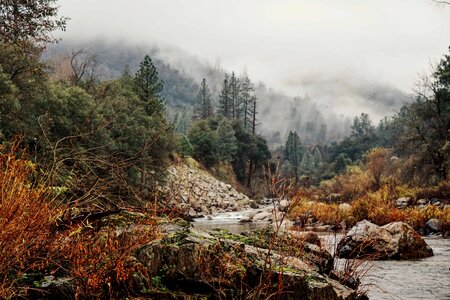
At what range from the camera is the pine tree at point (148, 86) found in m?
40.2

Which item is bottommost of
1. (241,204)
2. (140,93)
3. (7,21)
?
(241,204)

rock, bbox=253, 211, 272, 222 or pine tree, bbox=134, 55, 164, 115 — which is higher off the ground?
pine tree, bbox=134, 55, 164, 115

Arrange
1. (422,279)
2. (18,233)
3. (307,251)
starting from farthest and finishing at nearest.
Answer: (422,279) < (307,251) < (18,233)

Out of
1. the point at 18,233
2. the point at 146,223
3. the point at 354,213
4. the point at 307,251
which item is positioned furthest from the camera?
the point at 354,213

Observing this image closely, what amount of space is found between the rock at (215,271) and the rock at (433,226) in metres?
14.7

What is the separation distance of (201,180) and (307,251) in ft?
135

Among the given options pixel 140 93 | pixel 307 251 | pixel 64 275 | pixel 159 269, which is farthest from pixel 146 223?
pixel 140 93

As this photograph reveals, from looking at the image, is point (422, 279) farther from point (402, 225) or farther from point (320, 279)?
point (320, 279)

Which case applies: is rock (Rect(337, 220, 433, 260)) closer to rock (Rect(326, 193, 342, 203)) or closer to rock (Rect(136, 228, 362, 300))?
rock (Rect(136, 228, 362, 300))

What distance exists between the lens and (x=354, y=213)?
21.6 meters

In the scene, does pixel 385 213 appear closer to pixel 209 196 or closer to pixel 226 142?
pixel 209 196

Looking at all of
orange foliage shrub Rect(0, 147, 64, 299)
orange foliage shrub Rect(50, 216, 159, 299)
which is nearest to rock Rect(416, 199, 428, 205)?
orange foliage shrub Rect(50, 216, 159, 299)

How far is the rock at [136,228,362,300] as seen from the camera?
5.04m

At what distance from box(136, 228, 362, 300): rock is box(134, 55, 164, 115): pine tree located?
35371 mm
